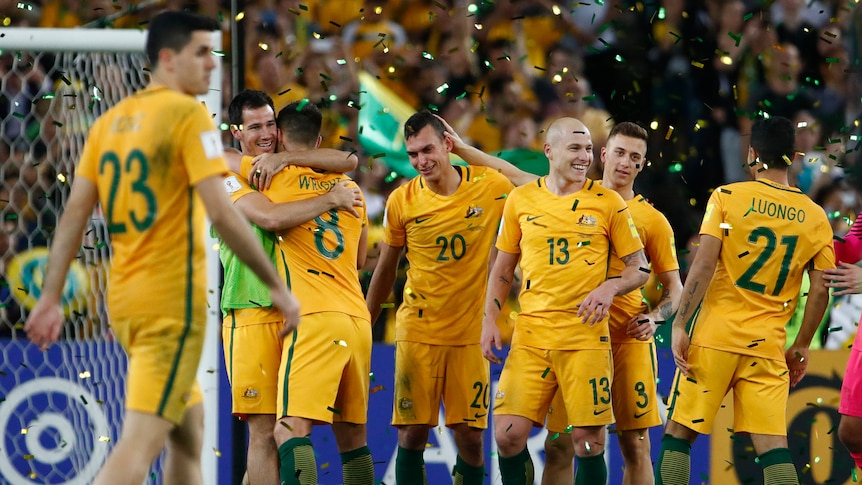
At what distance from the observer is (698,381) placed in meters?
6.20

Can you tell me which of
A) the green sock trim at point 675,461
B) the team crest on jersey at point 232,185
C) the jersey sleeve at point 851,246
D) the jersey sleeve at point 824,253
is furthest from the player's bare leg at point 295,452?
the jersey sleeve at point 851,246

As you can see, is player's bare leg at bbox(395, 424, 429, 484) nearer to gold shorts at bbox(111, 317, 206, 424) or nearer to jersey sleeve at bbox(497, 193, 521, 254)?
jersey sleeve at bbox(497, 193, 521, 254)

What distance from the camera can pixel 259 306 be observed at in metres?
6.12

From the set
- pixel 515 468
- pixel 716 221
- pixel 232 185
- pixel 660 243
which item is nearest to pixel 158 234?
pixel 232 185

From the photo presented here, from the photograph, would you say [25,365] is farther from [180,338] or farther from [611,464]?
[611,464]

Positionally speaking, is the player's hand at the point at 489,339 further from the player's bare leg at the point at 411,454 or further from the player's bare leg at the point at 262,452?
the player's bare leg at the point at 262,452

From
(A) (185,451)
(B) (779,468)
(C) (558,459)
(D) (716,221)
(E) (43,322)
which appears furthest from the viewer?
(C) (558,459)

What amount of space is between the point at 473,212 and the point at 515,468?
145 cm

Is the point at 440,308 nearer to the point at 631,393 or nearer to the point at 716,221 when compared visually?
the point at 631,393

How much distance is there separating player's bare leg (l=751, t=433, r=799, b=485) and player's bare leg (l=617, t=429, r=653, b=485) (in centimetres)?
84

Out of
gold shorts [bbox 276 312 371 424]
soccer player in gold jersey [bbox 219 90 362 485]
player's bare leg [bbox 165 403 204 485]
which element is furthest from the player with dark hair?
player's bare leg [bbox 165 403 204 485]

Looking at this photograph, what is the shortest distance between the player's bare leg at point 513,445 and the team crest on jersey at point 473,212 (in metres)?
1.15

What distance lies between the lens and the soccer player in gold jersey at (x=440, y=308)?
6.66 meters

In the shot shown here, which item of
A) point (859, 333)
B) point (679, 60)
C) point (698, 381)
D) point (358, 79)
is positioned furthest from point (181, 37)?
point (679, 60)
